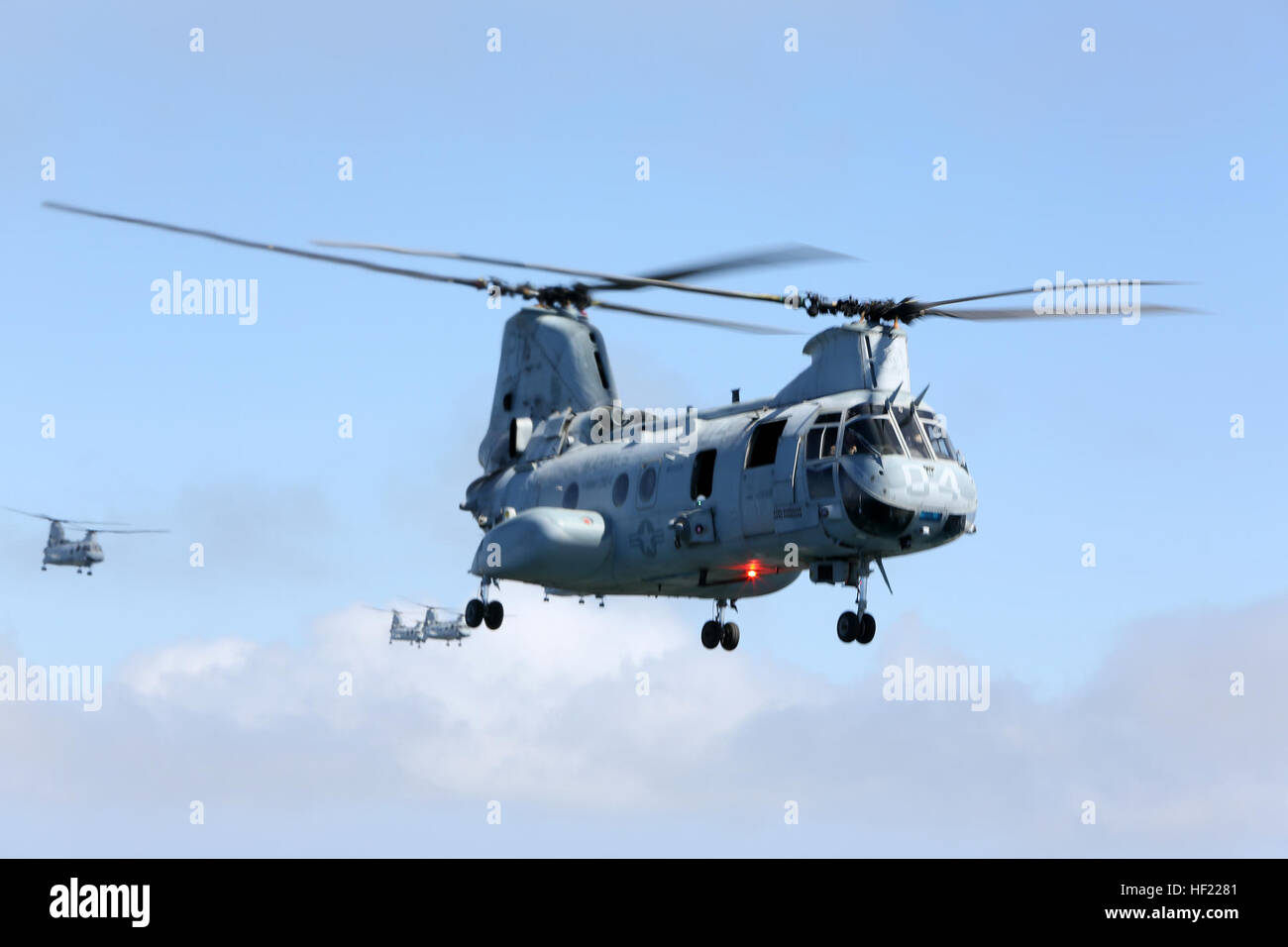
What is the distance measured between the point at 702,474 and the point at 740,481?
1518mm

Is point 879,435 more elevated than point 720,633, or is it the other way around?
point 879,435

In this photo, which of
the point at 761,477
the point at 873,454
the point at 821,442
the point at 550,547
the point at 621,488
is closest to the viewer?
the point at 873,454

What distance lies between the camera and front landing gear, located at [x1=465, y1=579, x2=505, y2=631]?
145 ft

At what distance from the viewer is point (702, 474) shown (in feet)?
132

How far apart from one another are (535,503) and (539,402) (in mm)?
3981

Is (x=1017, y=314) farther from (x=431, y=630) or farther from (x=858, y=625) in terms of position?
(x=431, y=630)

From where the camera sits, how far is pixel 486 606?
1736 inches

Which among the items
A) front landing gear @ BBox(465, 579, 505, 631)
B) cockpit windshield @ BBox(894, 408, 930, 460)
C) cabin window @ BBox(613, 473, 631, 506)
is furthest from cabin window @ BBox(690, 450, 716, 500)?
front landing gear @ BBox(465, 579, 505, 631)

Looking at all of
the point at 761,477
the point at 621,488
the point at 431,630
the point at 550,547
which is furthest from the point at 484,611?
the point at 431,630

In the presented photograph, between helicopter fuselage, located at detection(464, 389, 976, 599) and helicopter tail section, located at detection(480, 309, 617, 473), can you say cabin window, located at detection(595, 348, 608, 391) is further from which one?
helicopter fuselage, located at detection(464, 389, 976, 599)

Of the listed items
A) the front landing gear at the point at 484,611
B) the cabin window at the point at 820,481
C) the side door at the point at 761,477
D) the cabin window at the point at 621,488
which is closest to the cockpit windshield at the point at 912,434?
the cabin window at the point at 820,481

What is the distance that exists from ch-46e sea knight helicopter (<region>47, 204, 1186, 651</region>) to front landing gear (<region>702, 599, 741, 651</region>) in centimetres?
3
